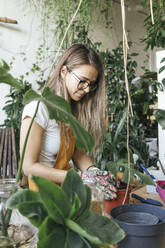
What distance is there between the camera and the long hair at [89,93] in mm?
1298

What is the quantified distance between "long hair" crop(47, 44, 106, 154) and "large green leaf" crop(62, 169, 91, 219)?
1.01 m

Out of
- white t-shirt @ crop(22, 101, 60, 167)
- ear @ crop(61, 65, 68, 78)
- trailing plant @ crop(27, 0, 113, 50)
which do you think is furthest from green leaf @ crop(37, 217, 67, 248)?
trailing plant @ crop(27, 0, 113, 50)

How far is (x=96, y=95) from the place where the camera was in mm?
1482

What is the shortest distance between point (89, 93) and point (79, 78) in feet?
0.79

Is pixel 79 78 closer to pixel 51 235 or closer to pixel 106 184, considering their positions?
pixel 106 184

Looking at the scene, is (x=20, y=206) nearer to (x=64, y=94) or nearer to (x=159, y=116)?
(x=64, y=94)

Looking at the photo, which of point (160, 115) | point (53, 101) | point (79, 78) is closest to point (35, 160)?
point (79, 78)

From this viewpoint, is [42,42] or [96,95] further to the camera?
[42,42]

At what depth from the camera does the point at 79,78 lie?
128 cm

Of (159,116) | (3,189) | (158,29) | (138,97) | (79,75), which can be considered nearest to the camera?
(3,189)

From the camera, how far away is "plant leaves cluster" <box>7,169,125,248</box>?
0.29m

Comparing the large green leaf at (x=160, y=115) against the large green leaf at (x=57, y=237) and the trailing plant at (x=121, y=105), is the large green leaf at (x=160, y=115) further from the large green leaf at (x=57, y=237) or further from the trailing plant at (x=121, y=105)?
the large green leaf at (x=57, y=237)

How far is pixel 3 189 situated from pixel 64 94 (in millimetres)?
951

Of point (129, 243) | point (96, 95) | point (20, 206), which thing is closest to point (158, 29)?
point (96, 95)
